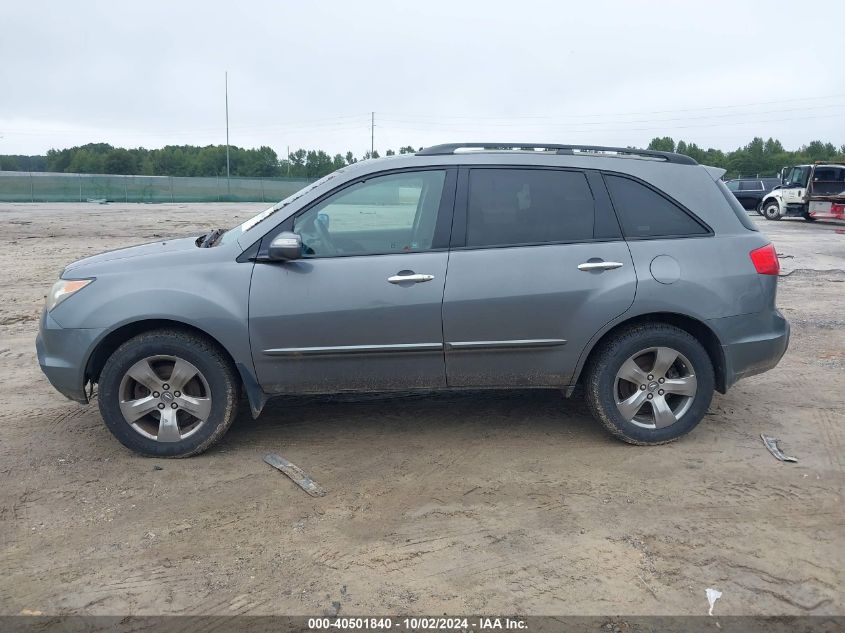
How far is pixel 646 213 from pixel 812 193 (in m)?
24.3

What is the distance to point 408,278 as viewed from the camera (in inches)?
168

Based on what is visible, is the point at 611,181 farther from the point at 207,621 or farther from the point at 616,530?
the point at 207,621

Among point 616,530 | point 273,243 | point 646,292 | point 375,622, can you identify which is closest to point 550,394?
point 646,292

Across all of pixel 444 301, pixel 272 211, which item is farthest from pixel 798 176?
pixel 272 211

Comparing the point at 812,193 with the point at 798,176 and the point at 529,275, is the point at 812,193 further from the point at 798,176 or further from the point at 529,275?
the point at 529,275

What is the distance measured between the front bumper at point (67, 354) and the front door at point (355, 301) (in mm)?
990

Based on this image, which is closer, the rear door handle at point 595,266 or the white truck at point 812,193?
the rear door handle at point 595,266

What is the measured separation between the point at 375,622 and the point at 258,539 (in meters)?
0.88

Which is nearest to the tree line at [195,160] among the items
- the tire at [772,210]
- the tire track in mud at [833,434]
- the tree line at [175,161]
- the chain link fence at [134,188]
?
the tree line at [175,161]

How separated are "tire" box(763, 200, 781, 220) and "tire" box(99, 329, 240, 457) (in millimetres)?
27465

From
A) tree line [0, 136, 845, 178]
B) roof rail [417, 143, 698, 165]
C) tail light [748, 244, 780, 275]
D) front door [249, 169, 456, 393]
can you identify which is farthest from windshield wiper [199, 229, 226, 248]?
tree line [0, 136, 845, 178]

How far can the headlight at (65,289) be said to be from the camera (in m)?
4.32

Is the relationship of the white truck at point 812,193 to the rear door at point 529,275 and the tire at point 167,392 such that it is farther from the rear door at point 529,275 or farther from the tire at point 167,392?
the tire at point 167,392

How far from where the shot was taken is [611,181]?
4555mm
